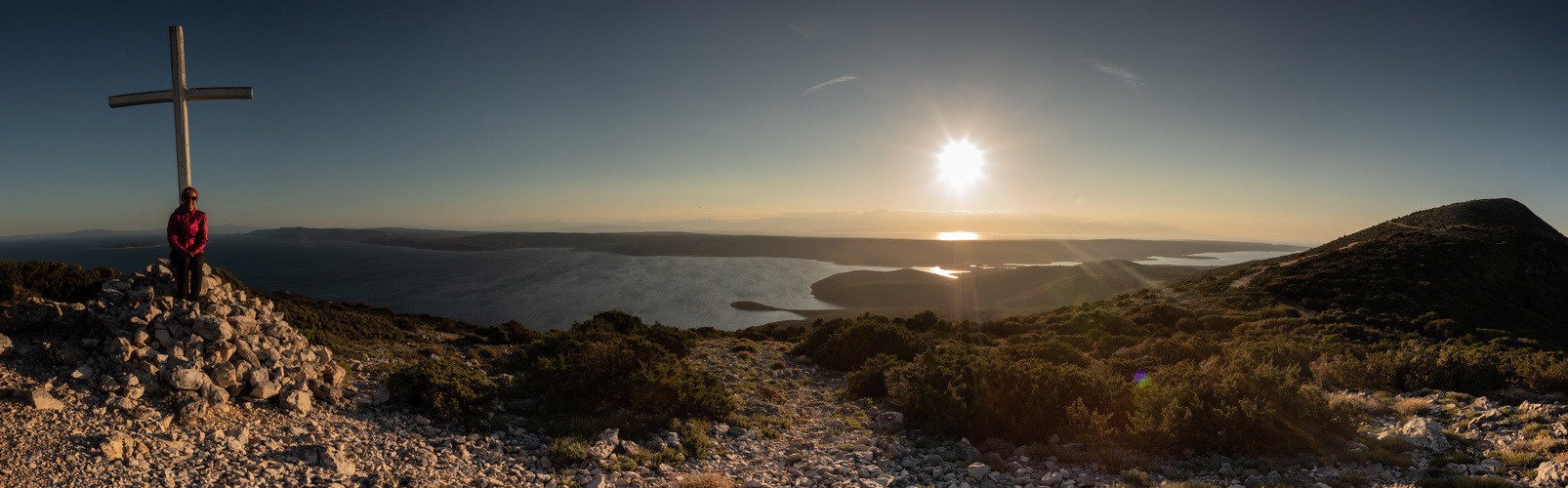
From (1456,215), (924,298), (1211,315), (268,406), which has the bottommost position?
(924,298)

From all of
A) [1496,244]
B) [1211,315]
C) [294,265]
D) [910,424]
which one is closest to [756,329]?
[910,424]

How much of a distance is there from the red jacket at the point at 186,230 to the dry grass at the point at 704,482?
755 centimetres

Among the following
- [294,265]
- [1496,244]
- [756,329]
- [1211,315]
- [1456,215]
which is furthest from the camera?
[294,265]

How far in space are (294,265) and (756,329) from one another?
151 m

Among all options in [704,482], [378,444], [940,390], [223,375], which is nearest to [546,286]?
[223,375]

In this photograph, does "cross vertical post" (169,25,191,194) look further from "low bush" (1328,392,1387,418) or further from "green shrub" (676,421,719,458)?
"low bush" (1328,392,1387,418)

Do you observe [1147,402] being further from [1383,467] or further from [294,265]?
[294,265]

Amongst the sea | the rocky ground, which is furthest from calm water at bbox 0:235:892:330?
the rocky ground

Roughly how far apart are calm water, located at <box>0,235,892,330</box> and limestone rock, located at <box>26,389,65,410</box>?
58629 millimetres

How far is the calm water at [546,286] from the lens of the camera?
74.2 m

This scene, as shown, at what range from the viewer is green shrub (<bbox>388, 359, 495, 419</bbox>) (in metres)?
9.20

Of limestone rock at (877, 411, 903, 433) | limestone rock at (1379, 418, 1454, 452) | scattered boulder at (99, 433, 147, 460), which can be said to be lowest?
limestone rock at (877, 411, 903, 433)

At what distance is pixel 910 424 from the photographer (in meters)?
11.1

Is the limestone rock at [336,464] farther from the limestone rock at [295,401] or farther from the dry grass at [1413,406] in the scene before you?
the dry grass at [1413,406]
